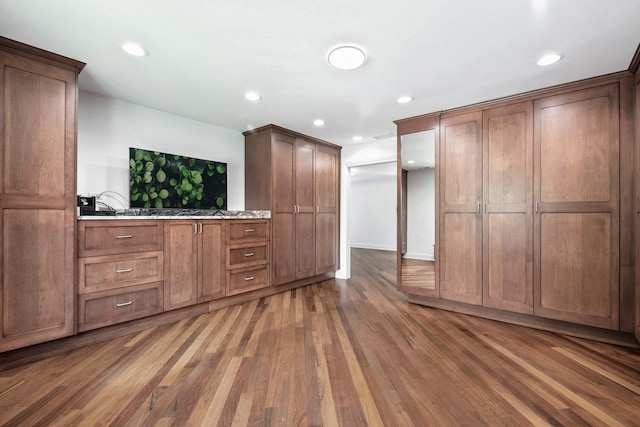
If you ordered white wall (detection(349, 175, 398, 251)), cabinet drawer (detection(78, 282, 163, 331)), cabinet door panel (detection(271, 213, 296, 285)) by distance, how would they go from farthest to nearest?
white wall (detection(349, 175, 398, 251)) < cabinet door panel (detection(271, 213, 296, 285)) < cabinet drawer (detection(78, 282, 163, 331))

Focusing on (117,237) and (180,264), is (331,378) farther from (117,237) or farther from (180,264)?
(117,237)

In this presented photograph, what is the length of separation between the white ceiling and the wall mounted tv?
0.67 metres

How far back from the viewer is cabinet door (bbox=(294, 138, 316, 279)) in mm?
4039

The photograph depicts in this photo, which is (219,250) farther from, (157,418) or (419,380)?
(419,380)

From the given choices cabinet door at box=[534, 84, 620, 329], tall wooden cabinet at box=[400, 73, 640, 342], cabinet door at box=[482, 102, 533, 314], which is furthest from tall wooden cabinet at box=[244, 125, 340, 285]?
cabinet door at box=[534, 84, 620, 329]

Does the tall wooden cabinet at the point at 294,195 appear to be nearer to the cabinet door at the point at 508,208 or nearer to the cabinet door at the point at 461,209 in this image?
the cabinet door at the point at 461,209

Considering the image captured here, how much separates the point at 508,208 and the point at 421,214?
0.89 metres

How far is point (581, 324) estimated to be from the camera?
2432 mm

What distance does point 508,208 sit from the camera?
108 inches

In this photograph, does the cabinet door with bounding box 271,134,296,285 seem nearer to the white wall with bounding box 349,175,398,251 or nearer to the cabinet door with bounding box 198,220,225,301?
the cabinet door with bounding box 198,220,225,301

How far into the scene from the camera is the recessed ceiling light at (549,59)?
2.03 meters

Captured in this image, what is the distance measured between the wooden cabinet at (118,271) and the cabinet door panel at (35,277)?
0.35ft

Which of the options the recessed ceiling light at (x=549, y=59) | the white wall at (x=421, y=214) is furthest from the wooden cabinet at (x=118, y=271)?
the recessed ceiling light at (x=549, y=59)

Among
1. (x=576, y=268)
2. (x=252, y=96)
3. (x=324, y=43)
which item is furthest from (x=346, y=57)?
(x=576, y=268)
